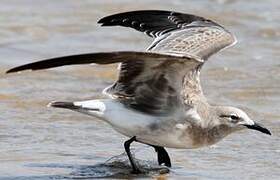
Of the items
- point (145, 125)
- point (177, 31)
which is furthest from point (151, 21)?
point (145, 125)

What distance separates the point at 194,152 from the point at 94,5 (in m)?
5.78

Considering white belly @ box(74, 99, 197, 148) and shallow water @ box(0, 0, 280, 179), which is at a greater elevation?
white belly @ box(74, 99, 197, 148)

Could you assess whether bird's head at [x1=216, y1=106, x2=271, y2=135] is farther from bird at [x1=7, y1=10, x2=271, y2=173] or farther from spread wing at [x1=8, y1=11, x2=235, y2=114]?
spread wing at [x1=8, y1=11, x2=235, y2=114]

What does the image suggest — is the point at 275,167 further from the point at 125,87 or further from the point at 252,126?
the point at 125,87

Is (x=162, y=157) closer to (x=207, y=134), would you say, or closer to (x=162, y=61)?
(x=207, y=134)

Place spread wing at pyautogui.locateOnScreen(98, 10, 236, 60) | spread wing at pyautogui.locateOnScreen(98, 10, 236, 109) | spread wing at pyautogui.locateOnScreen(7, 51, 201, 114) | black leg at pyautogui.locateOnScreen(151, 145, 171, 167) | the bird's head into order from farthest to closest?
spread wing at pyautogui.locateOnScreen(98, 10, 236, 60) → black leg at pyautogui.locateOnScreen(151, 145, 171, 167) → the bird's head → spread wing at pyautogui.locateOnScreen(98, 10, 236, 109) → spread wing at pyautogui.locateOnScreen(7, 51, 201, 114)

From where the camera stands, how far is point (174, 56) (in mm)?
6812

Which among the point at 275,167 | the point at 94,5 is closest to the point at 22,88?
the point at 275,167

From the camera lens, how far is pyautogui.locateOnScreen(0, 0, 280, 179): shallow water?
7.77 m

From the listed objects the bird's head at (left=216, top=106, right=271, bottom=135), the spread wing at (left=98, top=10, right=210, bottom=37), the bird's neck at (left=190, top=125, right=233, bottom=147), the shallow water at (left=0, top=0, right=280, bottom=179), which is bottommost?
the shallow water at (left=0, top=0, right=280, bottom=179)

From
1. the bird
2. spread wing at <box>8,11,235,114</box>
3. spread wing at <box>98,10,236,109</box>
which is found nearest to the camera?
spread wing at <box>8,11,235,114</box>

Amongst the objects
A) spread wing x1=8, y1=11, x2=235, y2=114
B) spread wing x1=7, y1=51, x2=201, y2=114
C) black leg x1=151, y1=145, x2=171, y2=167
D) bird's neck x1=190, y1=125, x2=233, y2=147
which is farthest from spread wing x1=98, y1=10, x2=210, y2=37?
bird's neck x1=190, y1=125, x2=233, y2=147

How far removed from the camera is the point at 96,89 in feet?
33.1

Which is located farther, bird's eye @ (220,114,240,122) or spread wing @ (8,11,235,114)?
bird's eye @ (220,114,240,122)
